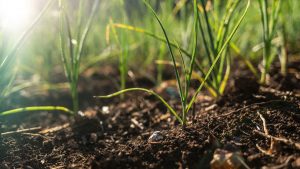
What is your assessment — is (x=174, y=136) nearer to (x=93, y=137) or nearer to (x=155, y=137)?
(x=155, y=137)

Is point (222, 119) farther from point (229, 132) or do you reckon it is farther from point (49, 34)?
point (49, 34)

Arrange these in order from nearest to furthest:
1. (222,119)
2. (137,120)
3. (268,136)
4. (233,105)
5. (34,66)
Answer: (268,136) → (222,119) → (233,105) → (137,120) → (34,66)

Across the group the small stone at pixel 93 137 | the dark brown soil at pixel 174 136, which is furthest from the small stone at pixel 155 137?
the small stone at pixel 93 137

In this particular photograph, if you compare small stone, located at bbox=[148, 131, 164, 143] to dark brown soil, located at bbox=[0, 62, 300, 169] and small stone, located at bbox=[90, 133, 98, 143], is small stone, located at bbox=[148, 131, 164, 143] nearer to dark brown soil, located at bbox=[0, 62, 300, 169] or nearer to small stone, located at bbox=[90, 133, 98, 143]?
dark brown soil, located at bbox=[0, 62, 300, 169]

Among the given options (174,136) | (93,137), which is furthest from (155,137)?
(93,137)

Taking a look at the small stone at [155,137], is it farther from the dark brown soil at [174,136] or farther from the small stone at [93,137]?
the small stone at [93,137]

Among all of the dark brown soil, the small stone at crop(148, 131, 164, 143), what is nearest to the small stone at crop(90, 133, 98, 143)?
the dark brown soil

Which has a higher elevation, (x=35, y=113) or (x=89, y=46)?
(x=89, y=46)

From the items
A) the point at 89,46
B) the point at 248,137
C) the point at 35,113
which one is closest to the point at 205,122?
the point at 248,137

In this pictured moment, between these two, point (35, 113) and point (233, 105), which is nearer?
point (233, 105)
